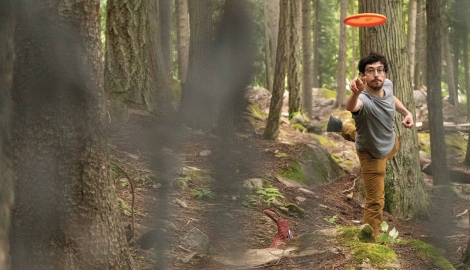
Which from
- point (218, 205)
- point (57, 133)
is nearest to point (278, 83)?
point (218, 205)

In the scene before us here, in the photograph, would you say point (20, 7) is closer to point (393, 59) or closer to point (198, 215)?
point (198, 215)

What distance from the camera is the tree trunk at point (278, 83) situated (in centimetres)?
849

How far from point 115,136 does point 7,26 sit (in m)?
3.27

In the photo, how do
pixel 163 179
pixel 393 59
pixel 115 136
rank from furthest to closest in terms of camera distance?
pixel 393 59, pixel 115 136, pixel 163 179

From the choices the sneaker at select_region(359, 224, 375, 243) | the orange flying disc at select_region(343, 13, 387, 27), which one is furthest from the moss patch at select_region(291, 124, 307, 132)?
the sneaker at select_region(359, 224, 375, 243)

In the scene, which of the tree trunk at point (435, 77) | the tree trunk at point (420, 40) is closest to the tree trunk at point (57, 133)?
the tree trunk at point (435, 77)

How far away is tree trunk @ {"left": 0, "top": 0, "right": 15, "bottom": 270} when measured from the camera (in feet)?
8.89

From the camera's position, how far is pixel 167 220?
4.91 m

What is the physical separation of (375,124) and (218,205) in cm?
158

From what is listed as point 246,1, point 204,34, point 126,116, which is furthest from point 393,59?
point 246,1

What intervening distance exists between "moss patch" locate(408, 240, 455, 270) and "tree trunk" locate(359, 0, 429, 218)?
2529mm

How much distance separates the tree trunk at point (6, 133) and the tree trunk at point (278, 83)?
19.2 feet

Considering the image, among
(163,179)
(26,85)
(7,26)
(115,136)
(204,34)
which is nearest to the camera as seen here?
(7,26)

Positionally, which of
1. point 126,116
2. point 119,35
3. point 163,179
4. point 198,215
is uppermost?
point 119,35
